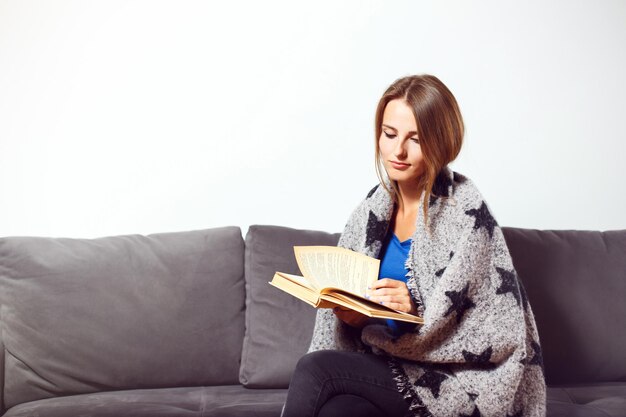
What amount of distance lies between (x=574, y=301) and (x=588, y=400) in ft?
1.02

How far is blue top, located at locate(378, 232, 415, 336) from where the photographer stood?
5.73 feet

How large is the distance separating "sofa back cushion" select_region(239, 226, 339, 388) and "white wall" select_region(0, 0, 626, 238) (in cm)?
26

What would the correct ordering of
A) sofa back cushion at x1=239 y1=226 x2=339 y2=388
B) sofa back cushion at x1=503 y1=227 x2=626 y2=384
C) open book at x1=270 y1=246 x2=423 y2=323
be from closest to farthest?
open book at x1=270 y1=246 x2=423 y2=323
sofa back cushion at x1=239 y1=226 x2=339 y2=388
sofa back cushion at x1=503 y1=227 x2=626 y2=384

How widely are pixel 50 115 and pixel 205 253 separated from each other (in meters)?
0.67

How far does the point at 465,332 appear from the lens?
1.57 metres

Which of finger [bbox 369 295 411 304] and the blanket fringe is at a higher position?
finger [bbox 369 295 411 304]

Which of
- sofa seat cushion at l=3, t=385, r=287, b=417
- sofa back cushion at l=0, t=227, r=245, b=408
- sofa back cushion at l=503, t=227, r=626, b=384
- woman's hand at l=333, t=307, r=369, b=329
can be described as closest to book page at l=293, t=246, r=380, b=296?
woman's hand at l=333, t=307, r=369, b=329

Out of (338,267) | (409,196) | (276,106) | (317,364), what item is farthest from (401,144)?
(276,106)

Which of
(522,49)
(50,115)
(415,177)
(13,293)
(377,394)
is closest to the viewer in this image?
(377,394)

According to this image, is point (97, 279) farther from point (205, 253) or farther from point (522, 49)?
point (522, 49)

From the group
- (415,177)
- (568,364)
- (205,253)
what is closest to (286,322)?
(205,253)

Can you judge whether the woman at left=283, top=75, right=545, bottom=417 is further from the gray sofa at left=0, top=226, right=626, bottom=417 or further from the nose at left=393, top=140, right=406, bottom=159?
the gray sofa at left=0, top=226, right=626, bottom=417

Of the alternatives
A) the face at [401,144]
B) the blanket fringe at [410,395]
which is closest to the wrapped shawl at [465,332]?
the blanket fringe at [410,395]

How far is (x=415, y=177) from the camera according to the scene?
1772mm
